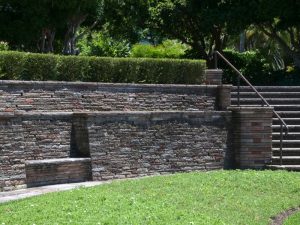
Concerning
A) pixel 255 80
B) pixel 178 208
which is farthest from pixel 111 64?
pixel 255 80

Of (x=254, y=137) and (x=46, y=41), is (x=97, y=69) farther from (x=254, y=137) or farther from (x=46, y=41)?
(x=46, y=41)

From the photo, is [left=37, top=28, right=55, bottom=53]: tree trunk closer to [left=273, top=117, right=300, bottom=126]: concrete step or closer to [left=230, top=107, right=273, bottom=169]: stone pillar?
[left=273, top=117, right=300, bottom=126]: concrete step

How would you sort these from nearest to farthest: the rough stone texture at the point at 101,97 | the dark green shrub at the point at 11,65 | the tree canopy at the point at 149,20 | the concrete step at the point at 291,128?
the rough stone texture at the point at 101,97
the dark green shrub at the point at 11,65
the concrete step at the point at 291,128
the tree canopy at the point at 149,20

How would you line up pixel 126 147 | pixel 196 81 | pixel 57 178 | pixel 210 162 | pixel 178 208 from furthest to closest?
pixel 196 81 → pixel 210 162 → pixel 126 147 → pixel 57 178 → pixel 178 208

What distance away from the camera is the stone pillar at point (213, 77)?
669 inches

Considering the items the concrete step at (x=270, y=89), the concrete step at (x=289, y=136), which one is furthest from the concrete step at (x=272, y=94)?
the concrete step at (x=289, y=136)

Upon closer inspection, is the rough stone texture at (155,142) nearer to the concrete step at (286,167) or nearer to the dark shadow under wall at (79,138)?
the dark shadow under wall at (79,138)

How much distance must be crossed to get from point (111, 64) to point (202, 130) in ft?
8.34

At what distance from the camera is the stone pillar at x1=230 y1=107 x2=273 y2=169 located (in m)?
15.3

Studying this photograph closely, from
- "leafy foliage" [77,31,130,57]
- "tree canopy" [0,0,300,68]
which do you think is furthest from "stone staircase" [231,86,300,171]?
"leafy foliage" [77,31,130,57]

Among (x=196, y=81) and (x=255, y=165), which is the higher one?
(x=196, y=81)

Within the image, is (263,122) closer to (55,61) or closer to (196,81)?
(196,81)

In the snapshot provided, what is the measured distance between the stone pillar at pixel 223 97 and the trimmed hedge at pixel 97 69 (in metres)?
0.89

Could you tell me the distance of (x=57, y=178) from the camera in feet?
41.8
